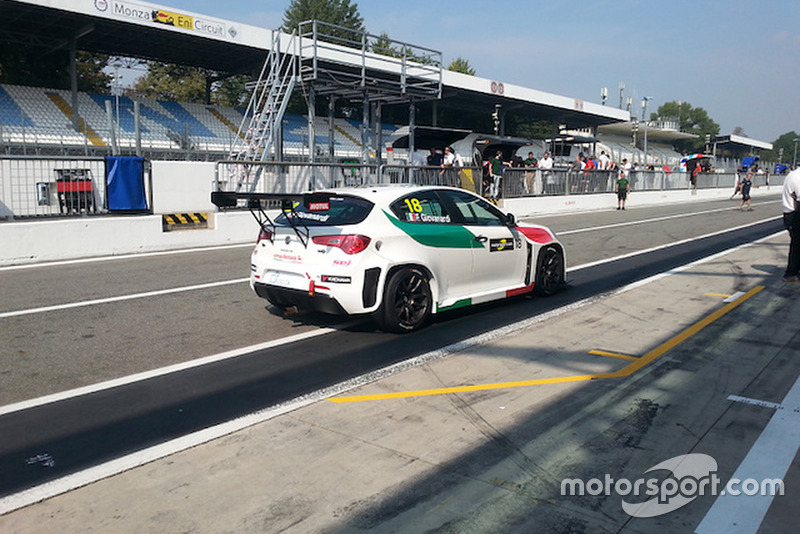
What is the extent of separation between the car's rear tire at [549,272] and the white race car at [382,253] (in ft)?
2.90

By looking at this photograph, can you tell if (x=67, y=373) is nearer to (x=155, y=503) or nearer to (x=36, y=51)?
(x=155, y=503)

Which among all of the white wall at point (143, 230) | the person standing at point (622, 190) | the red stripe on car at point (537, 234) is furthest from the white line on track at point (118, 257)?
the person standing at point (622, 190)

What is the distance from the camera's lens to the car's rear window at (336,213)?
21.4 feet

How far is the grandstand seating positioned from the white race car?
1836 cm

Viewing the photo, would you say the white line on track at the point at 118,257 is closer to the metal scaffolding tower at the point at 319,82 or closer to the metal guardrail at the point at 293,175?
the metal guardrail at the point at 293,175

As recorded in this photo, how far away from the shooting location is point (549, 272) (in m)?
8.69

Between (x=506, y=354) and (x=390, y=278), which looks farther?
(x=390, y=278)

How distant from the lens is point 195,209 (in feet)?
45.5

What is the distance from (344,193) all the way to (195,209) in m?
8.04

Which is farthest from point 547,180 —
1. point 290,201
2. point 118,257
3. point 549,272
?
point 290,201

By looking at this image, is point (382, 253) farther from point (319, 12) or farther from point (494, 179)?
point (319, 12)

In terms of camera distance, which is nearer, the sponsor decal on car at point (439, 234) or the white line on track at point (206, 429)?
the white line on track at point (206, 429)

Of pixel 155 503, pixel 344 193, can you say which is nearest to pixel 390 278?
pixel 344 193

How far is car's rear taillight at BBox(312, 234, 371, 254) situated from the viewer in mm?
6223
